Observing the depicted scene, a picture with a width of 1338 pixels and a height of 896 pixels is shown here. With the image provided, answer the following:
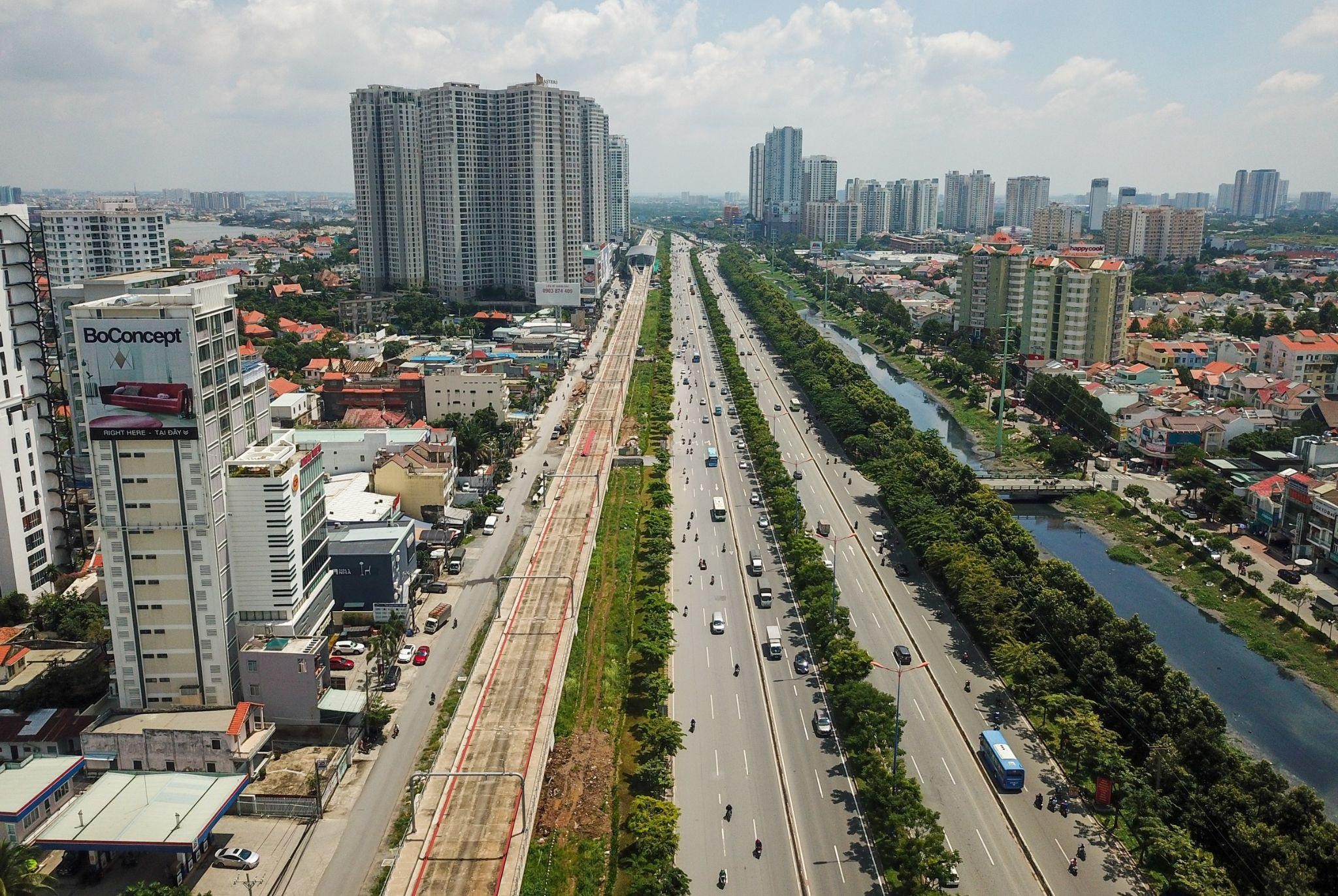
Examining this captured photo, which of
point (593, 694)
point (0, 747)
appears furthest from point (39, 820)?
point (593, 694)

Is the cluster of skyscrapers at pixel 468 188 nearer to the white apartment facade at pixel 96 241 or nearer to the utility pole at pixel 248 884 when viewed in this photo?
the white apartment facade at pixel 96 241

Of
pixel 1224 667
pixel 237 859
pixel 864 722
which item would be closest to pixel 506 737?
pixel 237 859

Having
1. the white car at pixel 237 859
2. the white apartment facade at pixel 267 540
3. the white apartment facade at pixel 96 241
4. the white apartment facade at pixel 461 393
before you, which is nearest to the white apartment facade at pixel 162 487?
the white apartment facade at pixel 267 540

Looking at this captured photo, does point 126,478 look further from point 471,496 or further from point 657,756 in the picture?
point 471,496

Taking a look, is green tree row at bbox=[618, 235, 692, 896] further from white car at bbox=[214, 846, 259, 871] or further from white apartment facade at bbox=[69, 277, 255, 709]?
white apartment facade at bbox=[69, 277, 255, 709]

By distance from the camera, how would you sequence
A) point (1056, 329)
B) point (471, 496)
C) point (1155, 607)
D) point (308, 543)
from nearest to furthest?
point (308, 543) → point (1155, 607) → point (471, 496) → point (1056, 329)

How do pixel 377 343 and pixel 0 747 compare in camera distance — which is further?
pixel 377 343
